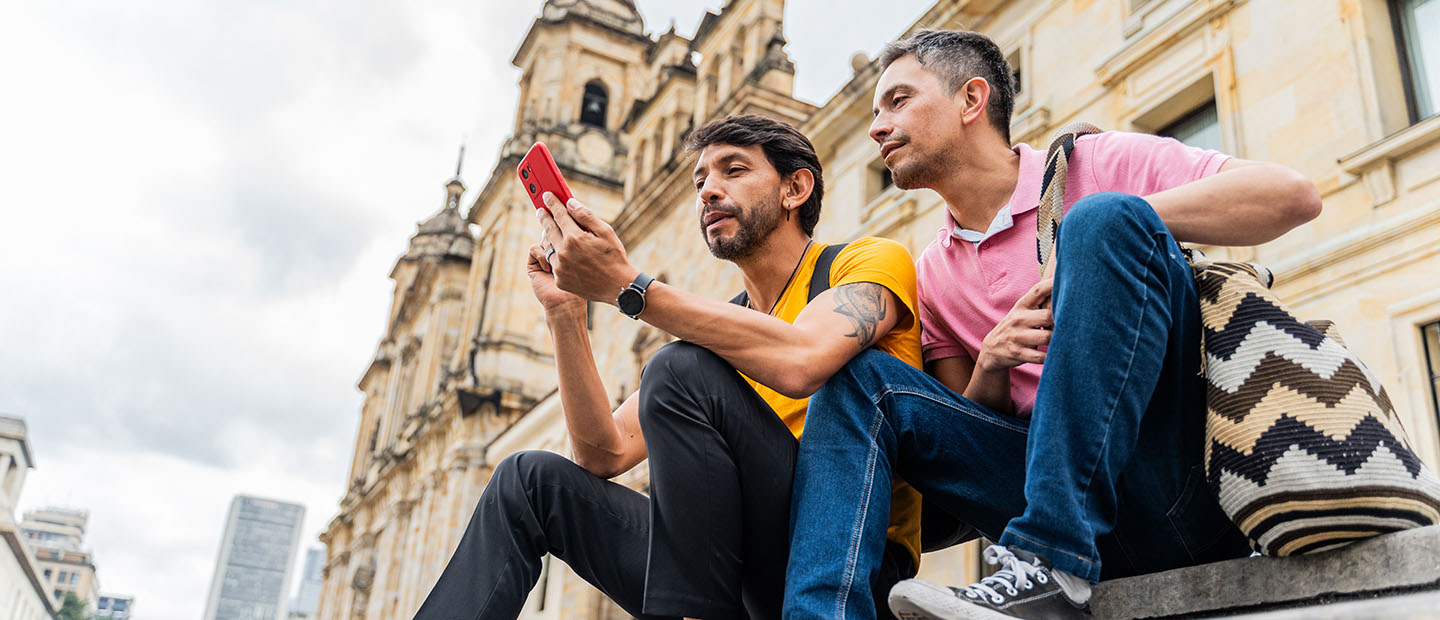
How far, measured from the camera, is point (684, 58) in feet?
93.2

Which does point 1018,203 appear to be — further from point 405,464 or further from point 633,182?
point 405,464

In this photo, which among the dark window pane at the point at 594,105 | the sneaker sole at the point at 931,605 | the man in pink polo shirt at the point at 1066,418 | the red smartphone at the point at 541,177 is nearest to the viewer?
the sneaker sole at the point at 931,605

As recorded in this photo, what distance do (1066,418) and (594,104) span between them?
109ft

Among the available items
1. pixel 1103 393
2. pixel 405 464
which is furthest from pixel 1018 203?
pixel 405 464

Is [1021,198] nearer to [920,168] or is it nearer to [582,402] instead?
[920,168]

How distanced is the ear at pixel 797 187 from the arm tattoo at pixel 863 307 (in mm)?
667

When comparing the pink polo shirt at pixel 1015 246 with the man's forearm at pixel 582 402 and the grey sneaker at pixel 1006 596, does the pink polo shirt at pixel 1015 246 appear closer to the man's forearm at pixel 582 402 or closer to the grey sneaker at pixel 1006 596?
the grey sneaker at pixel 1006 596

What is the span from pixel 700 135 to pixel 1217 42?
783cm

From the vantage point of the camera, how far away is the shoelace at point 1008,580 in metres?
2.11

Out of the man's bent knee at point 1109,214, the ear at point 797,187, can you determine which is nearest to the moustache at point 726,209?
the ear at point 797,187

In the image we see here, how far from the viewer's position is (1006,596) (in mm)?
2105

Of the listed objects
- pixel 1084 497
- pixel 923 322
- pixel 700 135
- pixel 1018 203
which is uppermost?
pixel 700 135

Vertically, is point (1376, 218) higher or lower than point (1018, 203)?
higher

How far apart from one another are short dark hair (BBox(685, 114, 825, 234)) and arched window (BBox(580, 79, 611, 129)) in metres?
31.2
